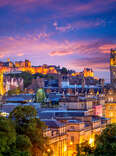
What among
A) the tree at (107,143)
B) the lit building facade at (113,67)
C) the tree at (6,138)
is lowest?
the tree at (107,143)

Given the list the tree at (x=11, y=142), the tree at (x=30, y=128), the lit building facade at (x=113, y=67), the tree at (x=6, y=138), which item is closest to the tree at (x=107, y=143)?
the tree at (x=30, y=128)

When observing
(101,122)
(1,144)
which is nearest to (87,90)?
(101,122)

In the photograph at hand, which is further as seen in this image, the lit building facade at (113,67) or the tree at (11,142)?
the lit building facade at (113,67)

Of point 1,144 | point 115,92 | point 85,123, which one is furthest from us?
point 115,92

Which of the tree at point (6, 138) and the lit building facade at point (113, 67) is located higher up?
the lit building facade at point (113, 67)

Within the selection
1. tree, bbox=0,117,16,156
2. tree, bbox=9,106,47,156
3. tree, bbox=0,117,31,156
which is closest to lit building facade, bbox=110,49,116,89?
tree, bbox=9,106,47,156

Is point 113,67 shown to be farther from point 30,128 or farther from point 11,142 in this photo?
point 11,142

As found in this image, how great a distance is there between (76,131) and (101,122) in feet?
38.3

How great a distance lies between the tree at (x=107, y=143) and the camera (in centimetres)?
4178

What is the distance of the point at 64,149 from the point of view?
54656mm

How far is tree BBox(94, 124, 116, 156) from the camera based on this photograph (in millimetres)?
41781

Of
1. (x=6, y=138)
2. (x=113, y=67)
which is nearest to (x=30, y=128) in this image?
(x=6, y=138)

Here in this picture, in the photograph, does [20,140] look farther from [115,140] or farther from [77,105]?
[77,105]

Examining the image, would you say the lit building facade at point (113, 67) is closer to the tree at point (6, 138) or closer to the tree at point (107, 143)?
the tree at point (107, 143)
